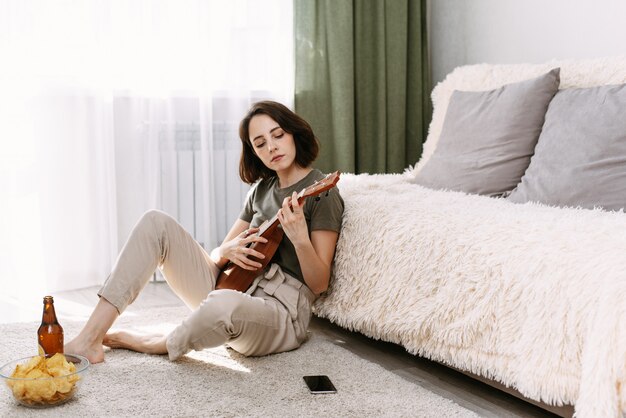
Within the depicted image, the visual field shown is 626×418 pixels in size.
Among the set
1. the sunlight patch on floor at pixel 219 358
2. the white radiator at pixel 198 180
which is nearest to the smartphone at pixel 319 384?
the sunlight patch on floor at pixel 219 358

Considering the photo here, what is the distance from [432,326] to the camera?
1.77 metres

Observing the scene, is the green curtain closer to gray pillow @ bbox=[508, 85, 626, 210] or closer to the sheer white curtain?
the sheer white curtain

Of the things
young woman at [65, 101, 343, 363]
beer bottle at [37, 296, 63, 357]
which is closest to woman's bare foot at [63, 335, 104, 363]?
young woman at [65, 101, 343, 363]

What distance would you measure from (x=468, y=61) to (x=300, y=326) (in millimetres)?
1892

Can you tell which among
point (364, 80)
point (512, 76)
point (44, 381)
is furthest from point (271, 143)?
point (364, 80)

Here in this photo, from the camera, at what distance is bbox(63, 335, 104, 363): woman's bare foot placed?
186 cm

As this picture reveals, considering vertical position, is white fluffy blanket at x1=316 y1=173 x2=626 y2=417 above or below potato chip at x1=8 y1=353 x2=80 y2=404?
above

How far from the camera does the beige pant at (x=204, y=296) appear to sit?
180cm

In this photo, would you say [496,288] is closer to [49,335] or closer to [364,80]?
[49,335]

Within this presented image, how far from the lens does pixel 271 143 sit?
206 centimetres

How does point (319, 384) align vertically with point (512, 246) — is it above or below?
below

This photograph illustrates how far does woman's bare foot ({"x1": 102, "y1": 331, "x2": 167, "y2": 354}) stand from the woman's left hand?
0.48 meters

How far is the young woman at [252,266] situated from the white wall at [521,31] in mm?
1288

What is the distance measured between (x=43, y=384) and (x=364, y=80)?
2.29 m
